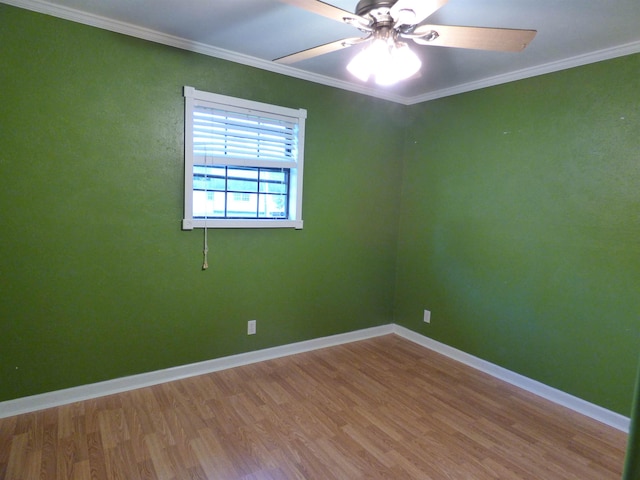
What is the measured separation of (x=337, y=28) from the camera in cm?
222

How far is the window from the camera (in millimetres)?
2674

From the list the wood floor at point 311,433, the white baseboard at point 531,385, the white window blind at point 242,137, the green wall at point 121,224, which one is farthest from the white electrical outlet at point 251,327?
the white baseboard at point 531,385

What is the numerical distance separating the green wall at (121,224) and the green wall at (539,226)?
1.12 metres

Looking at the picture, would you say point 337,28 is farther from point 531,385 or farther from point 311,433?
point 531,385

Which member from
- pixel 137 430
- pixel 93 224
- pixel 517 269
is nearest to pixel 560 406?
pixel 517 269

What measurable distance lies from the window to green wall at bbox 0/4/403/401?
85 millimetres

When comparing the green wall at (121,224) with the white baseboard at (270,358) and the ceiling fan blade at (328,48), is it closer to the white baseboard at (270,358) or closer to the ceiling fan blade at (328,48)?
the white baseboard at (270,358)

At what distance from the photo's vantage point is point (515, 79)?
2.87m

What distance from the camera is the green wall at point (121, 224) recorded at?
85.4 inches

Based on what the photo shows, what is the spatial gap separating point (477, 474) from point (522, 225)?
1.86 m

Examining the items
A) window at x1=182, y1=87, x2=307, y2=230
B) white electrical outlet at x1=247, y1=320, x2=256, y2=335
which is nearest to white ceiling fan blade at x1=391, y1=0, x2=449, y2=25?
window at x1=182, y1=87, x2=307, y2=230

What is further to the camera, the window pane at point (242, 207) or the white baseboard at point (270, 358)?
the window pane at point (242, 207)

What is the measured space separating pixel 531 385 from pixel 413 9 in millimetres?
2853

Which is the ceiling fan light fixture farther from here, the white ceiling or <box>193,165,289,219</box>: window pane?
<box>193,165,289,219</box>: window pane
